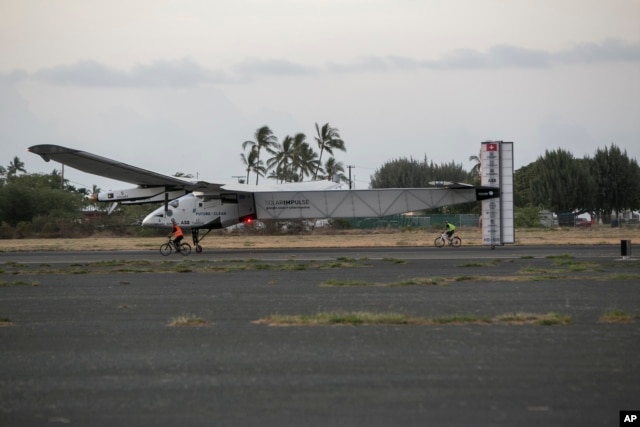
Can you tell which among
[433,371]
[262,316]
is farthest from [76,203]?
[433,371]

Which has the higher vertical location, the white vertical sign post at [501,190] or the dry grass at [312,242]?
the white vertical sign post at [501,190]

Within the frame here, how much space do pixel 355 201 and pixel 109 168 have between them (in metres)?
12.0

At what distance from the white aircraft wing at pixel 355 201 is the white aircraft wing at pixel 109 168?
10.5 ft

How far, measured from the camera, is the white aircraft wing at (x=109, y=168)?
1454 inches

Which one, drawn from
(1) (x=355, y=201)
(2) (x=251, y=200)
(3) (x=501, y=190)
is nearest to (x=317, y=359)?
(3) (x=501, y=190)

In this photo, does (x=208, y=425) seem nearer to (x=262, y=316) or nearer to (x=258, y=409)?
(x=258, y=409)

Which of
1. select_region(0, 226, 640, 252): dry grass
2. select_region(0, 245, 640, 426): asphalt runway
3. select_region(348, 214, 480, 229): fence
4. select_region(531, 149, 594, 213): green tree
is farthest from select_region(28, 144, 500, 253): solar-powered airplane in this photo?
select_region(531, 149, 594, 213): green tree

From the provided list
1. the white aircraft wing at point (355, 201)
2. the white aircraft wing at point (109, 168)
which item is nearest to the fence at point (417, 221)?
the white aircraft wing at point (355, 201)

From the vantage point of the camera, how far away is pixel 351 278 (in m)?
23.8

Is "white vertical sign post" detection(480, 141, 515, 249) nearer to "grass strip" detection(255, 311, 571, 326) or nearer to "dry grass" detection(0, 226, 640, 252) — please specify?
"dry grass" detection(0, 226, 640, 252)

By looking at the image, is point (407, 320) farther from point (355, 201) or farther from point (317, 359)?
point (355, 201)

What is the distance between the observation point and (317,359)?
10.6 metres

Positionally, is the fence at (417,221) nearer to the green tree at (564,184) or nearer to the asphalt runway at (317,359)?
the green tree at (564,184)

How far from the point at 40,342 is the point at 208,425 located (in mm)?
5750
